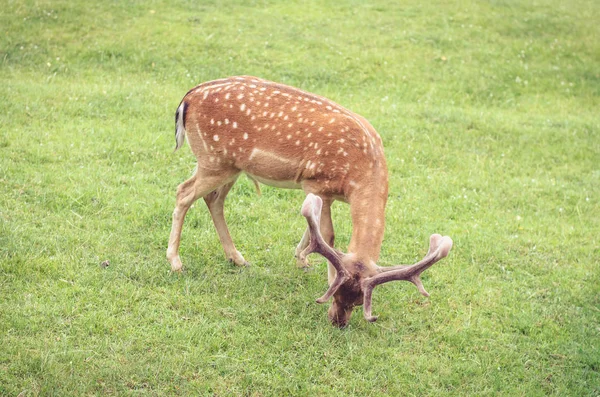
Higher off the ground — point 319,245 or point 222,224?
point 319,245

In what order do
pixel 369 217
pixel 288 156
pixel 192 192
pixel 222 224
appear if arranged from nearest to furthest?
pixel 369 217 < pixel 288 156 < pixel 192 192 < pixel 222 224

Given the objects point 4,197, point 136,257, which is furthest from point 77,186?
point 136,257

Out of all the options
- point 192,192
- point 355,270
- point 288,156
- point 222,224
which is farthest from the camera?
point 222,224

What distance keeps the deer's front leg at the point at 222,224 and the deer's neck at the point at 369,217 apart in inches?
54.2

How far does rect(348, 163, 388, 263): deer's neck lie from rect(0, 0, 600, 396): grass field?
71 cm

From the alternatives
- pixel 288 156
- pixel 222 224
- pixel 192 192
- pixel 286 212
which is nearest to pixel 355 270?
pixel 288 156

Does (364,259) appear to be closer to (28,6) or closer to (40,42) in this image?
(40,42)

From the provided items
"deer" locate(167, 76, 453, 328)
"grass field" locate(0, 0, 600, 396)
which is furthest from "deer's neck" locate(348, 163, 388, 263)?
"grass field" locate(0, 0, 600, 396)

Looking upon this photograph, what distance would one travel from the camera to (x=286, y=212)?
834 cm

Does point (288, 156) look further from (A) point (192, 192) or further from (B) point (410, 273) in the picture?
(B) point (410, 273)

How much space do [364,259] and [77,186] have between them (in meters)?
3.73

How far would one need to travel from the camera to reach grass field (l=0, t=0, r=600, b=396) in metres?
5.80

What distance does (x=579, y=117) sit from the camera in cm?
1227

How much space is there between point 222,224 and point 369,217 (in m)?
1.66
